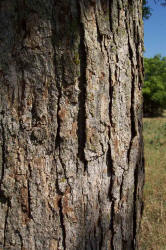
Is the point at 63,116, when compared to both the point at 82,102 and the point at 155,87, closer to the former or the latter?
the point at 82,102

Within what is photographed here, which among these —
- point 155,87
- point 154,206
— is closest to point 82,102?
point 154,206

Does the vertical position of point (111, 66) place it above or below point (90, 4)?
below

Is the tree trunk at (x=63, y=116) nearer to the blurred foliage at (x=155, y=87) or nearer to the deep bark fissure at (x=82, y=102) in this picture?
the deep bark fissure at (x=82, y=102)

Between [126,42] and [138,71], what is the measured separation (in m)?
0.17

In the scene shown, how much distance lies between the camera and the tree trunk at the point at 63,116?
796mm

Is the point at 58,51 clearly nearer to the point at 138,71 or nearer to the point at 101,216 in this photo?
the point at 138,71

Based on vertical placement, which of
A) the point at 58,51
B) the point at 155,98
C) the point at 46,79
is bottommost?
the point at 46,79

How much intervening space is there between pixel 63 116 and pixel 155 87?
18219mm

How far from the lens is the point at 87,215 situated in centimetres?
94

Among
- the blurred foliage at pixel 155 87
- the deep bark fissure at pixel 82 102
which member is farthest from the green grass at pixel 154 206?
the blurred foliage at pixel 155 87

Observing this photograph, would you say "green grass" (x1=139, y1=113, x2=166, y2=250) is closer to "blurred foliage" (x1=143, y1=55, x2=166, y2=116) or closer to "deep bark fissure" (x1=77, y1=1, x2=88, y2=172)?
"deep bark fissure" (x1=77, y1=1, x2=88, y2=172)

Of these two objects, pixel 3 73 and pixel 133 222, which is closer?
pixel 3 73

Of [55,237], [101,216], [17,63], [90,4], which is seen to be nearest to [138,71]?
[90,4]

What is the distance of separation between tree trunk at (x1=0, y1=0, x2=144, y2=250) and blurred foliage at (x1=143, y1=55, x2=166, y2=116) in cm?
1703
